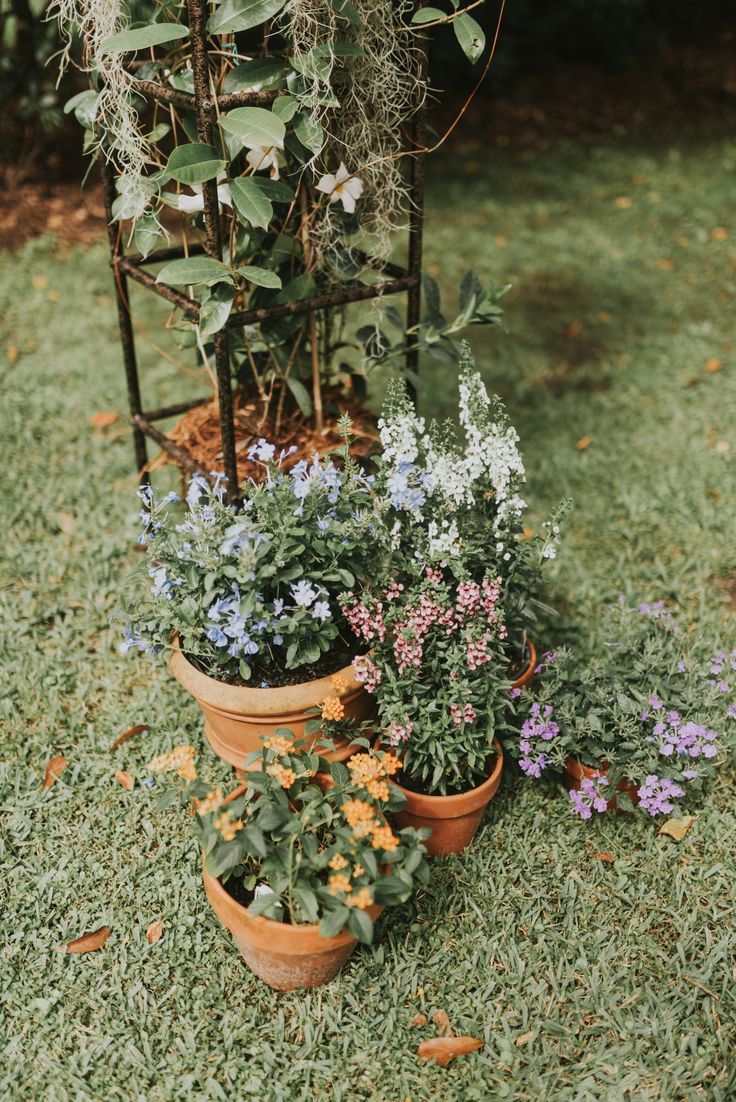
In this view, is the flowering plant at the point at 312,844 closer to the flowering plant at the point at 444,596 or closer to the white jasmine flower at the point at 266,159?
the flowering plant at the point at 444,596

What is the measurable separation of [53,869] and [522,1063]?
1121 mm

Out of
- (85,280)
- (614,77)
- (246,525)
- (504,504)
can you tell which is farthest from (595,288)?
(614,77)

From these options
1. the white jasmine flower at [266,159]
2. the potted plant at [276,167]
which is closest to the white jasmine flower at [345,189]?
the potted plant at [276,167]

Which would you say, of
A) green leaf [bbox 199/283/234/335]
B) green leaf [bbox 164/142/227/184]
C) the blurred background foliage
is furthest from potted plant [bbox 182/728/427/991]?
the blurred background foliage

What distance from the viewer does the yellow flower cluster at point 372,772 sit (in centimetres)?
187

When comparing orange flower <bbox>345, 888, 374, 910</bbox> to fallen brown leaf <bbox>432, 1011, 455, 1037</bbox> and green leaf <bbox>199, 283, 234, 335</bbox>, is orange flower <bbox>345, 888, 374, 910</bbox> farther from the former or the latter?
green leaf <bbox>199, 283, 234, 335</bbox>

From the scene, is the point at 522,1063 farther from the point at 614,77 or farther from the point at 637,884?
the point at 614,77

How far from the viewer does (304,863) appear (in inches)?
71.3

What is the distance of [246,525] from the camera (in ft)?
6.57

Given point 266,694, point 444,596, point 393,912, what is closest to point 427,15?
point 444,596

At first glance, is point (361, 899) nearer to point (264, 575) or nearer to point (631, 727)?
point (264, 575)

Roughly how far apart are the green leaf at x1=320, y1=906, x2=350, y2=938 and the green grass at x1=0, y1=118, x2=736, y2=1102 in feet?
0.82

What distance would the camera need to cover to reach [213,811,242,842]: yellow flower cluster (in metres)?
1.76

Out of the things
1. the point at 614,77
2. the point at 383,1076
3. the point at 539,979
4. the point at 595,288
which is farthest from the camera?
the point at 614,77
